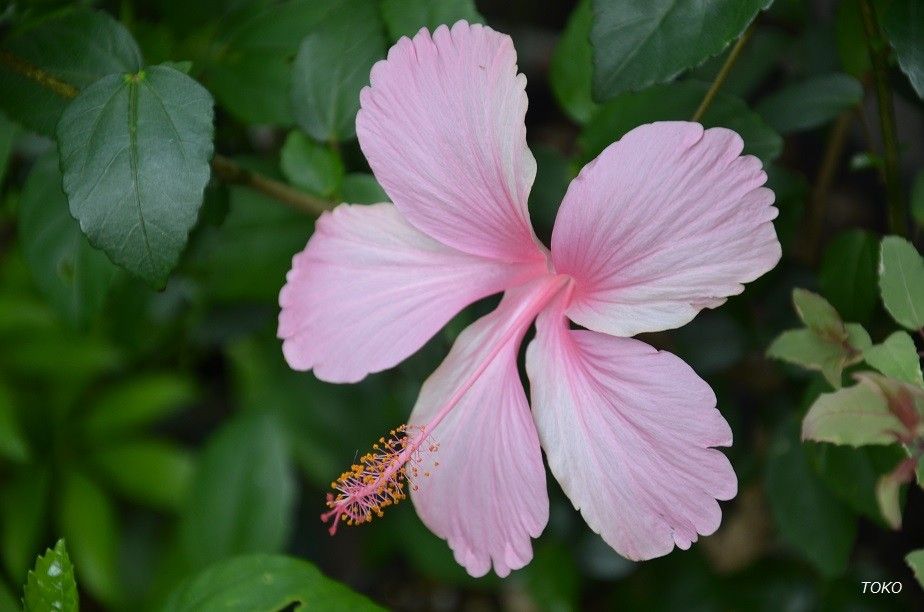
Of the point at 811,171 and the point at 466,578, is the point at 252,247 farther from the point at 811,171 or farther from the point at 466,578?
the point at 811,171

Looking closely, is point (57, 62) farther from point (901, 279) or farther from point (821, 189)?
point (821, 189)

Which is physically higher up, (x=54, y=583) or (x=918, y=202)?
(x=918, y=202)

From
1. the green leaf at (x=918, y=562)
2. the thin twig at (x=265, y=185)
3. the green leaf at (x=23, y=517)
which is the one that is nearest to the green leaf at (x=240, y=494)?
the green leaf at (x=23, y=517)

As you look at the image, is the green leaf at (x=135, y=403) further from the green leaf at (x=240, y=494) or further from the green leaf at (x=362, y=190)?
the green leaf at (x=362, y=190)

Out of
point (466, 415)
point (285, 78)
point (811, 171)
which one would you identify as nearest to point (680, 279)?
point (466, 415)

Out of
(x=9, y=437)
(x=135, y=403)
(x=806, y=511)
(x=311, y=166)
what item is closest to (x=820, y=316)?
(x=806, y=511)
